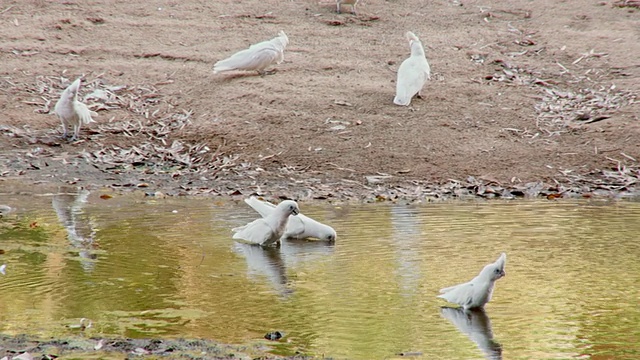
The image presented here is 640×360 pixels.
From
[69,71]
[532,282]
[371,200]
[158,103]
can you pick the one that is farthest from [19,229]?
[69,71]

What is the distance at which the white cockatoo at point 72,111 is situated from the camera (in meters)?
11.4

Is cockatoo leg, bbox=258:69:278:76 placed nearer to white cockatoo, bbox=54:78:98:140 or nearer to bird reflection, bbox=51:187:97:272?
white cockatoo, bbox=54:78:98:140

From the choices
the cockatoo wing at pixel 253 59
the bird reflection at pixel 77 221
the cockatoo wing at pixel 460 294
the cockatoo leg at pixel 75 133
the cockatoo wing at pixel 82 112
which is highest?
the cockatoo wing at pixel 253 59

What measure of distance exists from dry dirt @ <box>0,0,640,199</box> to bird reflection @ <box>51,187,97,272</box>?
63 centimetres

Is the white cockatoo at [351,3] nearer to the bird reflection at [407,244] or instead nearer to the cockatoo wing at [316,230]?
the bird reflection at [407,244]

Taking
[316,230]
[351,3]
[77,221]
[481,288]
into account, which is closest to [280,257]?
[316,230]

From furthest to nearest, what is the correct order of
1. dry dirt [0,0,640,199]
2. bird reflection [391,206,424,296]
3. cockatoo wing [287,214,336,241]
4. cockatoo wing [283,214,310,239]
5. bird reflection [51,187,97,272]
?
dry dirt [0,0,640,199] < cockatoo wing [283,214,310,239] < cockatoo wing [287,214,336,241] < bird reflection [51,187,97,272] < bird reflection [391,206,424,296]

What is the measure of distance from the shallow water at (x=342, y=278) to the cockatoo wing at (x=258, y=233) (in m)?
0.11

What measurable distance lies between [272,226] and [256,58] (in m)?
6.18

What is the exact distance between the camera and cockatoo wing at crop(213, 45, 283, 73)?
13453 mm

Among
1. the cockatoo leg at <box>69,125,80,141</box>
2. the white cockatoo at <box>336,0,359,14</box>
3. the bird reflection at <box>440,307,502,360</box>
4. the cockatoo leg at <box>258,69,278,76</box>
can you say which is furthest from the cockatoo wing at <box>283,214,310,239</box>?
the white cockatoo at <box>336,0,359,14</box>

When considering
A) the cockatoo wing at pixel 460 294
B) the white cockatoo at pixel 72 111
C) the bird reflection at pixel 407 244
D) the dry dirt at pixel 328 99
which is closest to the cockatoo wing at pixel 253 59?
the dry dirt at pixel 328 99

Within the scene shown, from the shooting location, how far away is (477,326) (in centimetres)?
538

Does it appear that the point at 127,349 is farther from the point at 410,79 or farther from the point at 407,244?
the point at 410,79
